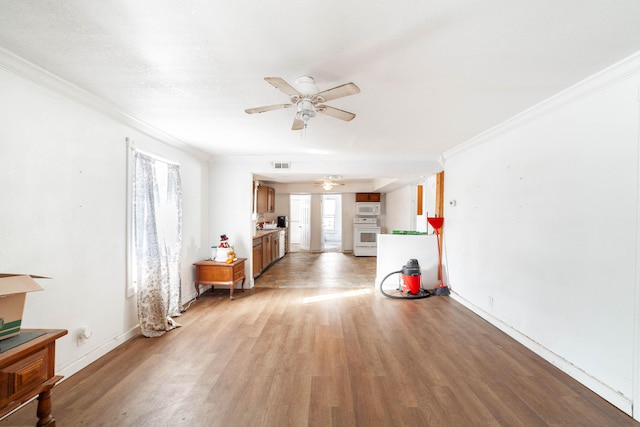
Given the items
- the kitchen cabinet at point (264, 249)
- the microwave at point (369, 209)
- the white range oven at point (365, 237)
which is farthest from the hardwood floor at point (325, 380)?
the microwave at point (369, 209)

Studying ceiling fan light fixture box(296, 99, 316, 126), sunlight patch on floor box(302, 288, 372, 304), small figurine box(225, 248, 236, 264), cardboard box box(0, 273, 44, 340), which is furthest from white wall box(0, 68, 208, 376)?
sunlight patch on floor box(302, 288, 372, 304)

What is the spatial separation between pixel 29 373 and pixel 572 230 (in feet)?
12.4

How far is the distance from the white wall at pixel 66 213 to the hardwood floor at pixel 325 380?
1.26 feet

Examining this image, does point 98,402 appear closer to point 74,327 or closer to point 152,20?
point 74,327

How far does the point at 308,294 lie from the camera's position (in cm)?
460

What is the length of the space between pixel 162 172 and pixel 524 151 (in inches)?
169

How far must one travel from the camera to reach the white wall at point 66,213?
1850 millimetres

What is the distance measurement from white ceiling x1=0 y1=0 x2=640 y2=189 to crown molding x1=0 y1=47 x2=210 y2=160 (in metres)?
0.06

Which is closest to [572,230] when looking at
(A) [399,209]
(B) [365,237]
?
(A) [399,209]

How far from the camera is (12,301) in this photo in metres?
1.43

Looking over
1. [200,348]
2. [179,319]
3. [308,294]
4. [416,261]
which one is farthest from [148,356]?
[416,261]

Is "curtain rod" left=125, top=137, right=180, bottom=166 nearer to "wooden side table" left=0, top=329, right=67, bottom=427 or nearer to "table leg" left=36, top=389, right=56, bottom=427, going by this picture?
"wooden side table" left=0, top=329, right=67, bottom=427

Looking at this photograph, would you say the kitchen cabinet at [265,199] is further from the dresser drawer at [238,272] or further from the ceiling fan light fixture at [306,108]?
the ceiling fan light fixture at [306,108]

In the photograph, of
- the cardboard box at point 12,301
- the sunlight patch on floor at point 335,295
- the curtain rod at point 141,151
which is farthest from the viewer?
the sunlight patch on floor at point 335,295
